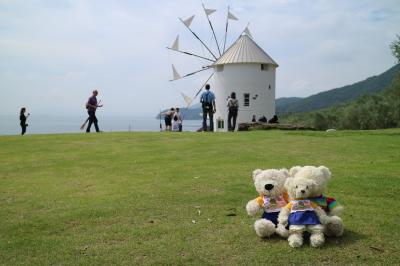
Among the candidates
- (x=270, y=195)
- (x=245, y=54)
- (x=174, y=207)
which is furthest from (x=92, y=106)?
(x=245, y=54)

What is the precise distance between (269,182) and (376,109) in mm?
80382

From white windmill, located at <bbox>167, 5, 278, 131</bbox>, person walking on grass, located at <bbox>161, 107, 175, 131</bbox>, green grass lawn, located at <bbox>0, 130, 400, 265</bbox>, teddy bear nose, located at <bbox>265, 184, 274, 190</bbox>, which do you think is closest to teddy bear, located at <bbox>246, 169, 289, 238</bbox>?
teddy bear nose, located at <bbox>265, 184, 274, 190</bbox>

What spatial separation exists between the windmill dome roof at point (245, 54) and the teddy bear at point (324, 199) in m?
39.0

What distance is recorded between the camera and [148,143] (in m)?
17.2

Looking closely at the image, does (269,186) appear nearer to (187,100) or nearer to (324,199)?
(324,199)

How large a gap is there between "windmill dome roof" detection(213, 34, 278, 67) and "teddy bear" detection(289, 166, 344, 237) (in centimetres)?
3898

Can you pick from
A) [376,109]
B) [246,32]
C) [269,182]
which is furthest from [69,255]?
[376,109]

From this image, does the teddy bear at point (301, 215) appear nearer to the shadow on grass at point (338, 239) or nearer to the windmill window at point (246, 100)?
the shadow on grass at point (338, 239)

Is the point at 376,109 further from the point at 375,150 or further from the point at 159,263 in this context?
the point at 159,263

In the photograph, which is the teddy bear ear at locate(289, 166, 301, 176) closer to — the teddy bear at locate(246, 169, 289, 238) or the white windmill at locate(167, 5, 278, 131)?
the teddy bear at locate(246, 169, 289, 238)

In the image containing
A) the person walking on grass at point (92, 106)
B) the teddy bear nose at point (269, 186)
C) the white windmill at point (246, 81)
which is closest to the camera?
the teddy bear nose at point (269, 186)

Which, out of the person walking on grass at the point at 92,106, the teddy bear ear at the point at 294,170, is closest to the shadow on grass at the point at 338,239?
the teddy bear ear at the point at 294,170

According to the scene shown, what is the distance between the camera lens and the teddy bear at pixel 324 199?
18.8ft

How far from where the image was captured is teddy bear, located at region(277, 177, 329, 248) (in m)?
5.59
